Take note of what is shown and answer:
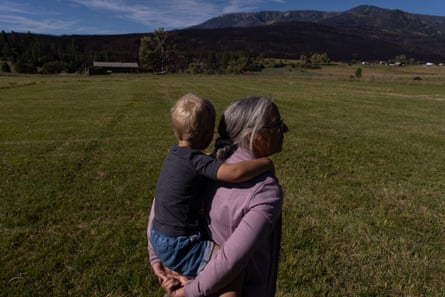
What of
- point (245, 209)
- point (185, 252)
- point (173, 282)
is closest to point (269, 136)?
point (245, 209)

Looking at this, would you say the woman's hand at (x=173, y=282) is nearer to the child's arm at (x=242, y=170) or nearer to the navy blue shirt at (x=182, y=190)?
the navy blue shirt at (x=182, y=190)

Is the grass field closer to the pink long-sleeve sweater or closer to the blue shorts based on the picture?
the blue shorts

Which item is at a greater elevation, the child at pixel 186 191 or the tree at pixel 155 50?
the tree at pixel 155 50

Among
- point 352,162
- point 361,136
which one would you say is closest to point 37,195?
point 352,162

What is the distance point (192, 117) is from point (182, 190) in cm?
43

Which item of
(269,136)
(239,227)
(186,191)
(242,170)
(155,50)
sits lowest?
(239,227)

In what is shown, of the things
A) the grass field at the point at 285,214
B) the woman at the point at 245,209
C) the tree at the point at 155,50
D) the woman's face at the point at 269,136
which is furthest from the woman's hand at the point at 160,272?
the tree at the point at 155,50

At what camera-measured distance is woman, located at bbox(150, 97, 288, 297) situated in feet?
5.70

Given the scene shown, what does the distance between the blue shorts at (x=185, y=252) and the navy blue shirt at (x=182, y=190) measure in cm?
5

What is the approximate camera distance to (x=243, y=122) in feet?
5.99

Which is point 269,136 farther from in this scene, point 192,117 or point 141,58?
point 141,58

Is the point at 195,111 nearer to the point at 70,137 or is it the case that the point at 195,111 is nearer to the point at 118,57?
Answer: the point at 70,137

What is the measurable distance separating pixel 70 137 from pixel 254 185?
12.2 metres

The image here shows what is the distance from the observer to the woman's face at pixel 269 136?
1824 millimetres
